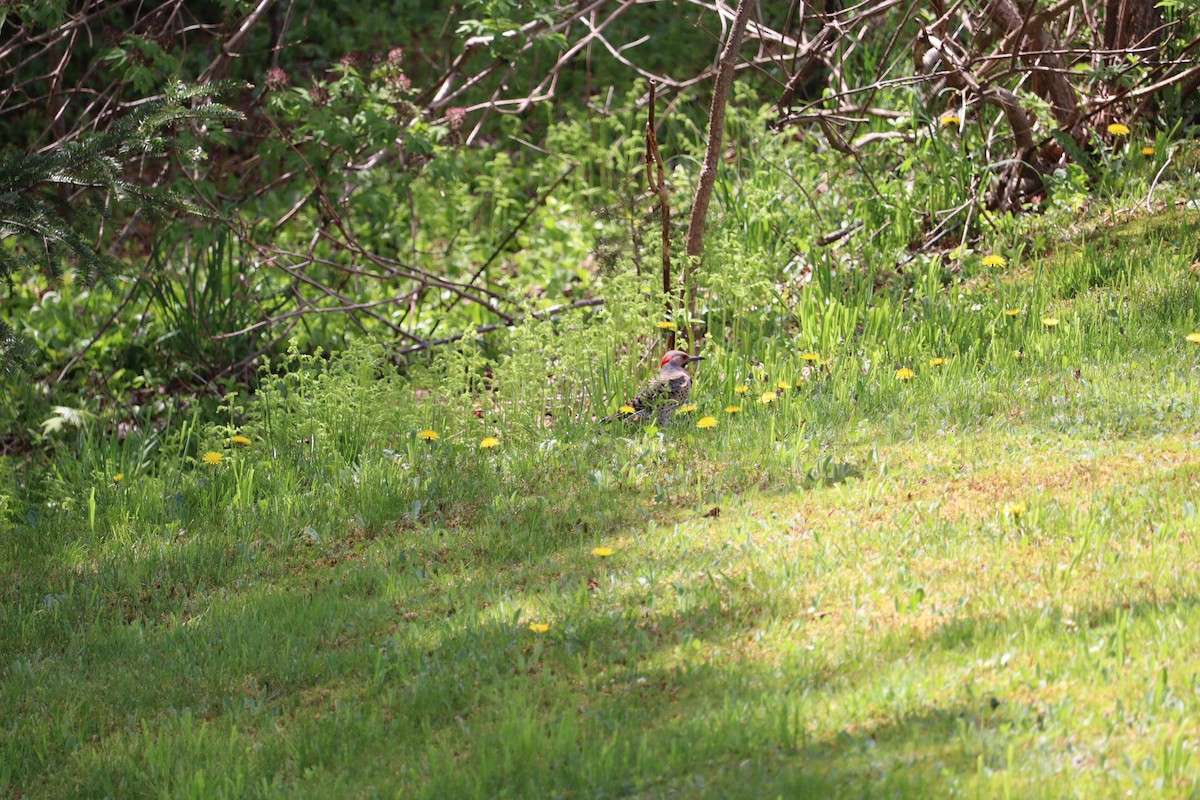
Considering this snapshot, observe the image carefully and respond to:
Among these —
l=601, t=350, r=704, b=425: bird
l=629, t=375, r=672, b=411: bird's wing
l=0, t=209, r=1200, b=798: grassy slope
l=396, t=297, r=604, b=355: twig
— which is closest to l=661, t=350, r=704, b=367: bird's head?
l=601, t=350, r=704, b=425: bird

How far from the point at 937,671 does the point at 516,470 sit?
7.65 feet

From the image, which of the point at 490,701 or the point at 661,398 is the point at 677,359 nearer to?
the point at 661,398

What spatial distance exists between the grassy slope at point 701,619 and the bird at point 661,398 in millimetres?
227

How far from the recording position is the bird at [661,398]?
5.50m

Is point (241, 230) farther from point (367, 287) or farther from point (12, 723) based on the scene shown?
point (12, 723)

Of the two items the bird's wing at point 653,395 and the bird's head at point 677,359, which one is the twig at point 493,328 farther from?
the bird's wing at point 653,395

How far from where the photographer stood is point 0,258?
16.5 feet

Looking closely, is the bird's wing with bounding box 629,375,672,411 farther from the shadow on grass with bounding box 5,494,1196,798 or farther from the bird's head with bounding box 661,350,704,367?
the shadow on grass with bounding box 5,494,1196,798

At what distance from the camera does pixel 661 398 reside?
18.1ft

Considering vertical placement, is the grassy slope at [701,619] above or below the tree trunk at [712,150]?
below

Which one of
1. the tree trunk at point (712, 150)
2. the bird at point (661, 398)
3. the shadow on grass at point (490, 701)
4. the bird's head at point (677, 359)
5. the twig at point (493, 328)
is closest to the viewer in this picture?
the shadow on grass at point (490, 701)

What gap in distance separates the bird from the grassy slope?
23cm

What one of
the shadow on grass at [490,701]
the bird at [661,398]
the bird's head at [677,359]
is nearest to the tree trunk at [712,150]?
the bird's head at [677,359]

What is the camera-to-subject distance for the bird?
5.50 metres
